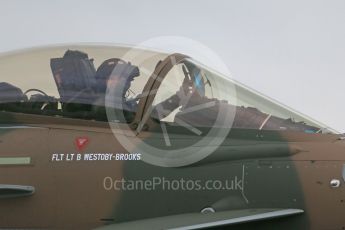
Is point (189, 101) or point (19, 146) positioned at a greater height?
point (189, 101)

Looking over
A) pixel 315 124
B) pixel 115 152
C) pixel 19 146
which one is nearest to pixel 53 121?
pixel 19 146

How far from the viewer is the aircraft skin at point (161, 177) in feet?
19.0

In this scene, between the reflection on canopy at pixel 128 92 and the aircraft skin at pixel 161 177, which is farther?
the reflection on canopy at pixel 128 92

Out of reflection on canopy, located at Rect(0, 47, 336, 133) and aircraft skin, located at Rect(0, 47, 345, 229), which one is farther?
reflection on canopy, located at Rect(0, 47, 336, 133)

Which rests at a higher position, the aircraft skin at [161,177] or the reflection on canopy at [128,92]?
the reflection on canopy at [128,92]

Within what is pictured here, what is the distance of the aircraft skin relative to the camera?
5793 mm

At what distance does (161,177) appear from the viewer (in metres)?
6.20

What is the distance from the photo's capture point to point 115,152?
21.0 ft

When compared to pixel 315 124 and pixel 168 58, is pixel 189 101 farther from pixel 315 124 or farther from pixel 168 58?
pixel 315 124

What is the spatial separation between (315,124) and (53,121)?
111 inches

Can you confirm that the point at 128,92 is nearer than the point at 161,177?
No

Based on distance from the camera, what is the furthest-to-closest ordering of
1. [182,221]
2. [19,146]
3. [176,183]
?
[19,146] < [176,183] < [182,221]

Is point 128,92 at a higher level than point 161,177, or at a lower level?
higher

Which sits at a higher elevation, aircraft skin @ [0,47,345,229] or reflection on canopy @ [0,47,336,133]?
reflection on canopy @ [0,47,336,133]
